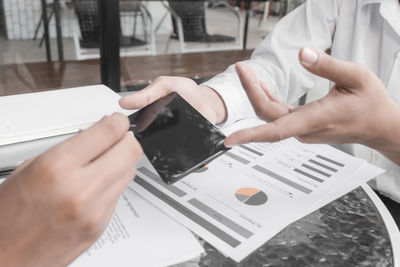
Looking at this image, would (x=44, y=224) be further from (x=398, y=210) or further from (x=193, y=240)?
(x=398, y=210)

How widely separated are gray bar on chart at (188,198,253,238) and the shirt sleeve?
376 mm

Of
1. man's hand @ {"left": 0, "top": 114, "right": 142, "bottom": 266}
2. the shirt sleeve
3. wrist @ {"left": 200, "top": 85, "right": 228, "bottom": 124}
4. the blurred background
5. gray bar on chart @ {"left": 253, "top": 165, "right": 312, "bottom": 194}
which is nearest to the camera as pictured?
man's hand @ {"left": 0, "top": 114, "right": 142, "bottom": 266}

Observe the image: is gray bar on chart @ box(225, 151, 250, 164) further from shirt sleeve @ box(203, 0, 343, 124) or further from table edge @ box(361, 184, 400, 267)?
shirt sleeve @ box(203, 0, 343, 124)

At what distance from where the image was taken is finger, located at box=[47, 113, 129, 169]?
0.22 meters

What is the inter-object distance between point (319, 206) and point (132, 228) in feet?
0.67

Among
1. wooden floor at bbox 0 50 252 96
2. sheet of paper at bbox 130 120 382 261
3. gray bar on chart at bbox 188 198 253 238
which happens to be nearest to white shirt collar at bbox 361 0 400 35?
sheet of paper at bbox 130 120 382 261

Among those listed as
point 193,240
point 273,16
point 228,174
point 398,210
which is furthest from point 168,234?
point 273,16

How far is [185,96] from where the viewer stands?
534 millimetres

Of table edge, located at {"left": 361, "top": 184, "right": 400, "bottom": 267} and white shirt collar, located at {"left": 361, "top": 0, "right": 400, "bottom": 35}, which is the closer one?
table edge, located at {"left": 361, "top": 184, "right": 400, "bottom": 267}

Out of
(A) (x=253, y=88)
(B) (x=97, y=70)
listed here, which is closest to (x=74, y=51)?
(B) (x=97, y=70)

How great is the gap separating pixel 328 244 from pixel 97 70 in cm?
140

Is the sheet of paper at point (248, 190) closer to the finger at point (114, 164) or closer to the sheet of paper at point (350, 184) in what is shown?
the sheet of paper at point (350, 184)

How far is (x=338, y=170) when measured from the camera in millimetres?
460

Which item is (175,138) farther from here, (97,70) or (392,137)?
(97,70)
